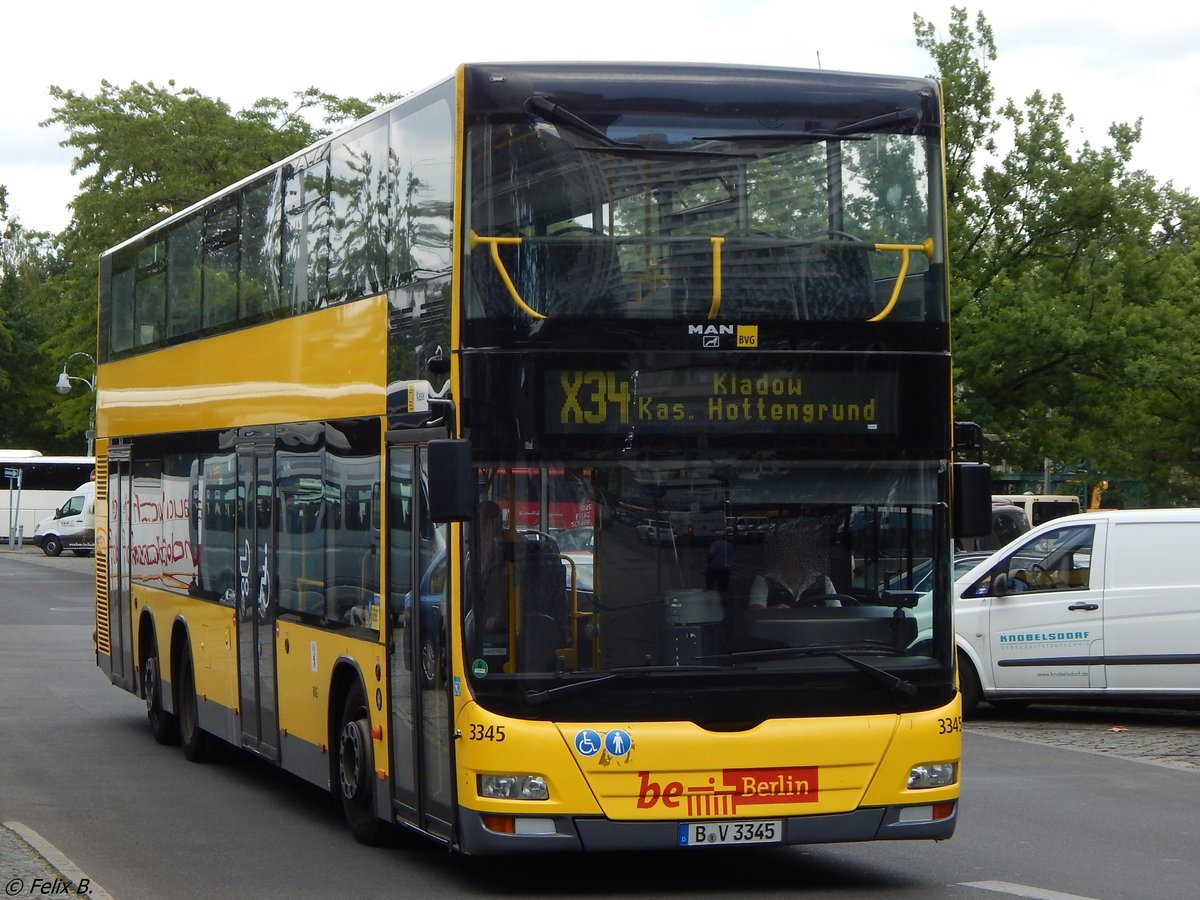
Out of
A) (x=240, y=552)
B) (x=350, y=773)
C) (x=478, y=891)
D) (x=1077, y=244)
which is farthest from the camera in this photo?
(x=1077, y=244)

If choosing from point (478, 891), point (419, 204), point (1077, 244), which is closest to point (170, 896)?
point (478, 891)

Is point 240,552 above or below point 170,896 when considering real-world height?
above

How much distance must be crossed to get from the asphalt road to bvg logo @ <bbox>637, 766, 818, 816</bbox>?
647mm

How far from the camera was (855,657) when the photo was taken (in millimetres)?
9109

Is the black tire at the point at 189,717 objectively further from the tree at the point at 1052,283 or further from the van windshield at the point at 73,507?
the van windshield at the point at 73,507

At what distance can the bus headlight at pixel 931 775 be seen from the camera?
30.1ft

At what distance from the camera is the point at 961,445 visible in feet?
31.6

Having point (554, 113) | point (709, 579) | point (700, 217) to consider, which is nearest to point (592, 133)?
point (554, 113)

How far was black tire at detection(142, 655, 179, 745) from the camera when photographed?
1638cm

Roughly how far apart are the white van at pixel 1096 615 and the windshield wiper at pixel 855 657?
8254 mm

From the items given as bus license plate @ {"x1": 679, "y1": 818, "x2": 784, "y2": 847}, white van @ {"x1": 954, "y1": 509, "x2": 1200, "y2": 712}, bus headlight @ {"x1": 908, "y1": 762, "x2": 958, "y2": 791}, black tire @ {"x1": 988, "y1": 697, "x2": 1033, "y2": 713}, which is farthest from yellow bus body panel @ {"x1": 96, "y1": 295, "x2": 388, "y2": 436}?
black tire @ {"x1": 988, "y1": 697, "x2": 1033, "y2": 713}

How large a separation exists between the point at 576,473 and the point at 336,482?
2.70 m

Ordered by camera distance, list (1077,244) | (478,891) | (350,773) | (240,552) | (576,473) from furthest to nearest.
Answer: (1077,244)
(240,552)
(350,773)
(478,891)
(576,473)

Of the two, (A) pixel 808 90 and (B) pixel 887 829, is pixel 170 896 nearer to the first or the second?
(B) pixel 887 829
